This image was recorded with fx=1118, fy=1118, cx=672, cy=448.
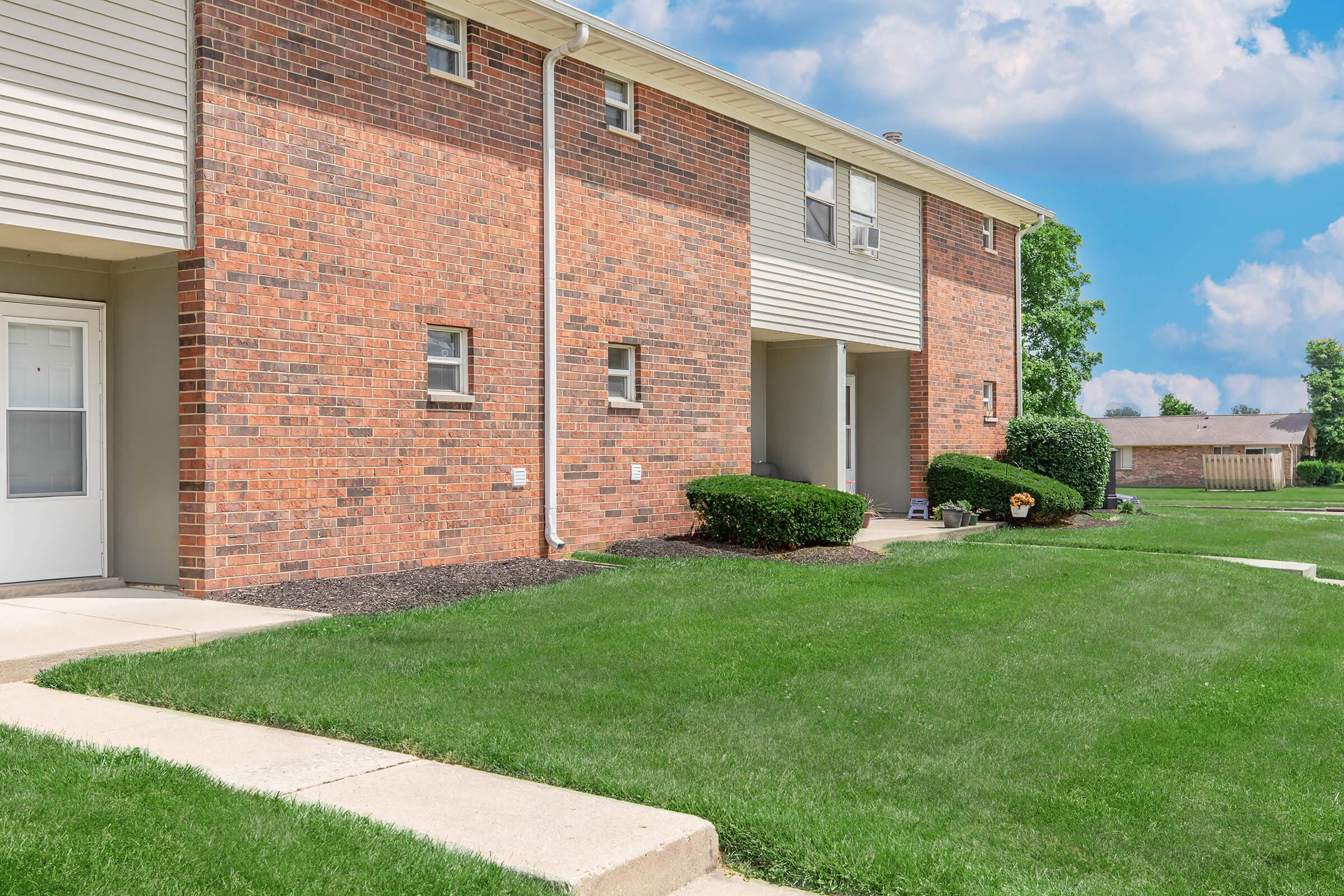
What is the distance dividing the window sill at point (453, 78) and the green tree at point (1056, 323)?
32.4m

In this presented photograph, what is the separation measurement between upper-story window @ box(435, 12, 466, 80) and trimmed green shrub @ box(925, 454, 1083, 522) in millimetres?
10694

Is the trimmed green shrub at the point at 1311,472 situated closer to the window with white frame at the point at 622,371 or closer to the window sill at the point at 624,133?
the window with white frame at the point at 622,371

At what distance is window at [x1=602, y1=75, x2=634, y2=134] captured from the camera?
13227mm

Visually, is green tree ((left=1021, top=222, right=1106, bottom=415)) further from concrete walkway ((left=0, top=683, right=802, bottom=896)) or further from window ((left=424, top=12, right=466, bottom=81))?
concrete walkway ((left=0, top=683, right=802, bottom=896))

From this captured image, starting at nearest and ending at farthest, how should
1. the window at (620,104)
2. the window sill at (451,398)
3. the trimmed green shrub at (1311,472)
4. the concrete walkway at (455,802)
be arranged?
the concrete walkway at (455,802) → the window sill at (451,398) → the window at (620,104) → the trimmed green shrub at (1311,472)

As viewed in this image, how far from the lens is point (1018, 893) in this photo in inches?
154

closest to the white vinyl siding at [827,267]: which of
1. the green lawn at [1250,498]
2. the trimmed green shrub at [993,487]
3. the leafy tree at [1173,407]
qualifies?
the trimmed green shrub at [993,487]

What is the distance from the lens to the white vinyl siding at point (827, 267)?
1566 centimetres

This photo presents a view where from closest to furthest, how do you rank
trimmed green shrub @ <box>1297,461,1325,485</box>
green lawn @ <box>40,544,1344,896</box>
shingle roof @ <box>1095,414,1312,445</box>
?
green lawn @ <box>40,544,1344,896</box> < trimmed green shrub @ <box>1297,461,1325,485</box> < shingle roof @ <box>1095,414,1312,445</box>

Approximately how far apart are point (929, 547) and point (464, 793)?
10.1 m

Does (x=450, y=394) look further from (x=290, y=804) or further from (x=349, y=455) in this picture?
(x=290, y=804)

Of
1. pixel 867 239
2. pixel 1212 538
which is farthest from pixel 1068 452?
pixel 867 239

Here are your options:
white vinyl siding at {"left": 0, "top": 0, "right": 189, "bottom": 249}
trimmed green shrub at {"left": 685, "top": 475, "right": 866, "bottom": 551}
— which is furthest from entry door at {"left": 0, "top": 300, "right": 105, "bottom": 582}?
trimmed green shrub at {"left": 685, "top": 475, "right": 866, "bottom": 551}

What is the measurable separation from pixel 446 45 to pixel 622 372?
4163mm
